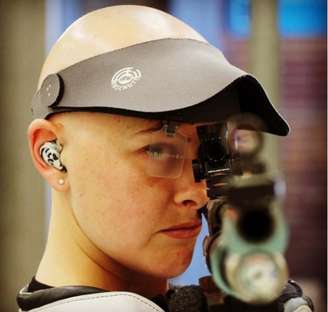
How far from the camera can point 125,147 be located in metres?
Answer: 0.84

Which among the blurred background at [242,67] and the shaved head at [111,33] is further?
the blurred background at [242,67]

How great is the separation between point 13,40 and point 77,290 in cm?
132

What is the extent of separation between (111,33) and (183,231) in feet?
0.95

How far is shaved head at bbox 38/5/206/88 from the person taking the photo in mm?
900

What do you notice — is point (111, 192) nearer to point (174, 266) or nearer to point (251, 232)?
point (174, 266)

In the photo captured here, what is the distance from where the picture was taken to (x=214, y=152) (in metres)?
0.69

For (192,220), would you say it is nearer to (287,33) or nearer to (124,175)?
(124,175)

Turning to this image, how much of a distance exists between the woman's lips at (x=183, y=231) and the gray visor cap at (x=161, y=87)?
0.13 meters

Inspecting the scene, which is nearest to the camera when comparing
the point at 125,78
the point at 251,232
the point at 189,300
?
the point at 251,232

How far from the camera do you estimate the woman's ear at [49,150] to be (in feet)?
2.96

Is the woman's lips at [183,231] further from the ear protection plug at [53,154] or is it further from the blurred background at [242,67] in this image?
the blurred background at [242,67]

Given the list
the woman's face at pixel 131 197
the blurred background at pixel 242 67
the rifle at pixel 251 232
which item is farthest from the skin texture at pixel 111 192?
the blurred background at pixel 242 67

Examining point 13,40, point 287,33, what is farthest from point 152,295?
point 13,40

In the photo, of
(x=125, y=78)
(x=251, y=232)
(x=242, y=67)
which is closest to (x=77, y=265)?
(x=125, y=78)
